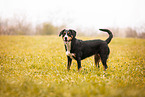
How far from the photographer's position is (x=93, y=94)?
12.7 feet

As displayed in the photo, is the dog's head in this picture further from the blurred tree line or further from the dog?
the blurred tree line

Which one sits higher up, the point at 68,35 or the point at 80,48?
the point at 68,35

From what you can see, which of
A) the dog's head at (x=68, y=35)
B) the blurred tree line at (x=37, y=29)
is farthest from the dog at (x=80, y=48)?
the blurred tree line at (x=37, y=29)

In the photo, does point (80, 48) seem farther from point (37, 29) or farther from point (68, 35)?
point (37, 29)

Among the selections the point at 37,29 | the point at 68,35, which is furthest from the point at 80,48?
the point at 37,29

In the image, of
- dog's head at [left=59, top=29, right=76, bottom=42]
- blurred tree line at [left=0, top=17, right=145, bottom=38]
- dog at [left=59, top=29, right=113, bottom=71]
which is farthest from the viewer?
blurred tree line at [left=0, top=17, right=145, bottom=38]

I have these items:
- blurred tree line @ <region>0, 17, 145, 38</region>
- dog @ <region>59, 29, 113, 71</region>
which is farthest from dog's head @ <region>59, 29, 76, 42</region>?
blurred tree line @ <region>0, 17, 145, 38</region>

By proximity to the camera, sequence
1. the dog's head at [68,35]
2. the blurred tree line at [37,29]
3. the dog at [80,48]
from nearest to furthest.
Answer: the dog's head at [68,35]
the dog at [80,48]
the blurred tree line at [37,29]

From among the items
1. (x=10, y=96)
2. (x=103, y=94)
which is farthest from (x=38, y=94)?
(x=103, y=94)

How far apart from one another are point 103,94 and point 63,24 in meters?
56.4

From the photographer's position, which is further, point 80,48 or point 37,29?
point 37,29

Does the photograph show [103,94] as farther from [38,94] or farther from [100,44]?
[100,44]

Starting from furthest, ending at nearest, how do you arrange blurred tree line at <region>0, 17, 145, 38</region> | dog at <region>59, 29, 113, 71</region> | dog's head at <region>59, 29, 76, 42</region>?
blurred tree line at <region>0, 17, 145, 38</region> → dog at <region>59, 29, 113, 71</region> → dog's head at <region>59, 29, 76, 42</region>

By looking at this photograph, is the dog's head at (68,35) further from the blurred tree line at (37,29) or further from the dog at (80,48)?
the blurred tree line at (37,29)
